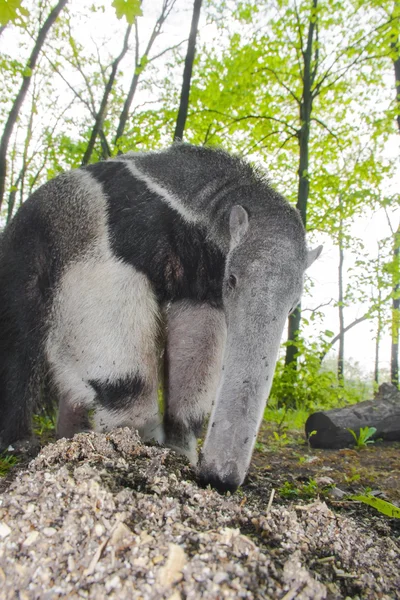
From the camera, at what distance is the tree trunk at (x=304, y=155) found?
347 inches

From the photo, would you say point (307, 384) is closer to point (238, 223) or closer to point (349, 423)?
point (349, 423)

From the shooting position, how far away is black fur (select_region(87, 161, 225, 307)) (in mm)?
2934

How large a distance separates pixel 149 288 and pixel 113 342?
421 mm

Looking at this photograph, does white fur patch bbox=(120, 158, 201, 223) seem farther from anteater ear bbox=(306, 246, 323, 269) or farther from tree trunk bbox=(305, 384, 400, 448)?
tree trunk bbox=(305, 384, 400, 448)

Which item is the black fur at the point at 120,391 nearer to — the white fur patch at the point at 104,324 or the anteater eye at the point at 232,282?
the white fur patch at the point at 104,324

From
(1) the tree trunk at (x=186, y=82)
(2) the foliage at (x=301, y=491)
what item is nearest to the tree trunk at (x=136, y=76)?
(1) the tree trunk at (x=186, y=82)

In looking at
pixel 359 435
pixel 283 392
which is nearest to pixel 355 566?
pixel 359 435

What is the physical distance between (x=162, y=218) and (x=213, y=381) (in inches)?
52.9

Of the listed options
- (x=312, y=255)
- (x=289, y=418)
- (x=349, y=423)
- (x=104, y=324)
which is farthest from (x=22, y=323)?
(x=289, y=418)

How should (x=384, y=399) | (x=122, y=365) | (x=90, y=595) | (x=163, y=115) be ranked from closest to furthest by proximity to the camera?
(x=90, y=595) → (x=122, y=365) → (x=384, y=399) → (x=163, y=115)

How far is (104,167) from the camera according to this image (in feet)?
11.5

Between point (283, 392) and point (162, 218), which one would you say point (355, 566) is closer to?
point (162, 218)

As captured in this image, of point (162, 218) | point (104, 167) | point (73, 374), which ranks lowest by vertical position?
point (73, 374)

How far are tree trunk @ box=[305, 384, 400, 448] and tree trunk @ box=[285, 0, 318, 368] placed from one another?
2597 mm
